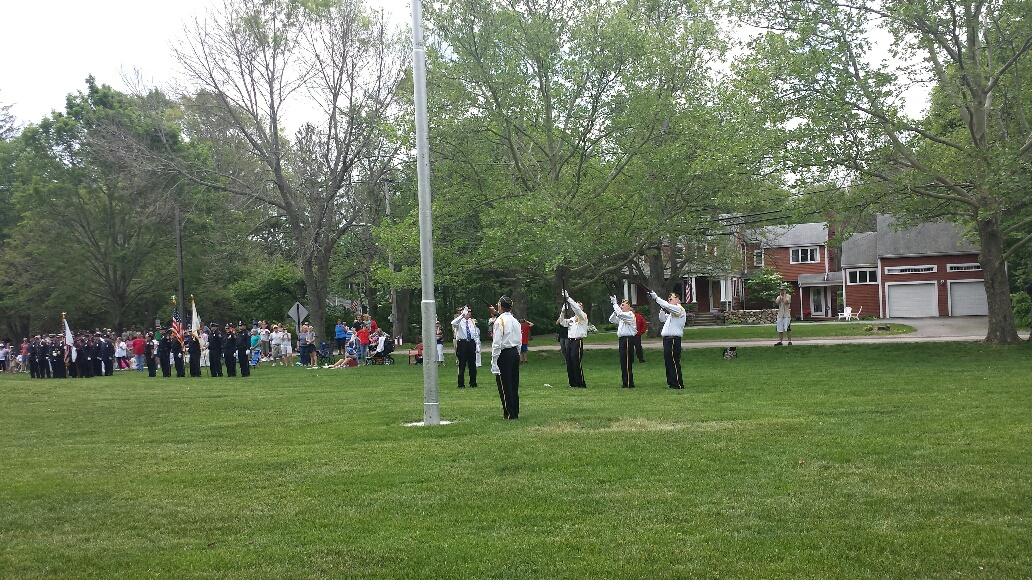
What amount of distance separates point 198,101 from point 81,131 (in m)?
13.3

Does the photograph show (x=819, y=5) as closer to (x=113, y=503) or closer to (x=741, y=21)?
(x=741, y=21)

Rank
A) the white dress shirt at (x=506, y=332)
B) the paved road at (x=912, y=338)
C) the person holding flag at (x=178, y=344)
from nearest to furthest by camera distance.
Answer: the white dress shirt at (x=506, y=332)
the paved road at (x=912, y=338)
the person holding flag at (x=178, y=344)

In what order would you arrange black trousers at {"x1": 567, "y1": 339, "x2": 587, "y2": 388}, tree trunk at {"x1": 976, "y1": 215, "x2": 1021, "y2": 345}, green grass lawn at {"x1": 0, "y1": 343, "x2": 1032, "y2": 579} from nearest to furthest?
green grass lawn at {"x1": 0, "y1": 343, "x2": 1032, "y2": 579}
black trousers at {"x1": 567, "y1": 339, "x2": 587, "y2": 388}
tree trunk at {"x1": 976, "y1": 215, "x2": 1021, "y2": 345}

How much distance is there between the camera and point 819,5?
1040 inches

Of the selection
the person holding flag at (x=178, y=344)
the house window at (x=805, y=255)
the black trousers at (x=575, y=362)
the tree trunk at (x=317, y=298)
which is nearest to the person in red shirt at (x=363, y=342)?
the tree trunk at (x=317, y=298)

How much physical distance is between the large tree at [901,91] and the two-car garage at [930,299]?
30277 mm

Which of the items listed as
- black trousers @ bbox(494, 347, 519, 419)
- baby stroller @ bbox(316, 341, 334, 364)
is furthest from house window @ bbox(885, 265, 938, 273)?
black trousers @ bbox(494, 347, 519, 419)

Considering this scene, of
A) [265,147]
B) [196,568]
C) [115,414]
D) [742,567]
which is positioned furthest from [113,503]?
[265,147]

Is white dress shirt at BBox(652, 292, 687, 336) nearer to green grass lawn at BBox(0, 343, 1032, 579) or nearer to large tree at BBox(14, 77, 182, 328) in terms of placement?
green grass lawn at BBox(0, 343, 1032, 579)

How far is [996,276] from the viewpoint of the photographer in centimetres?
2822

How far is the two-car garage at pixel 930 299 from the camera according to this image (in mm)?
55688

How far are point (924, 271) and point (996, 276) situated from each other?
30495 mm

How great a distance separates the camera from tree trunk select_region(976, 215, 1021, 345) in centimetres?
2803

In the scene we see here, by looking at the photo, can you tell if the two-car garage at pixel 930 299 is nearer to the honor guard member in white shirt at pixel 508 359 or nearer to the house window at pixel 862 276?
the house window at pixel 862 276
